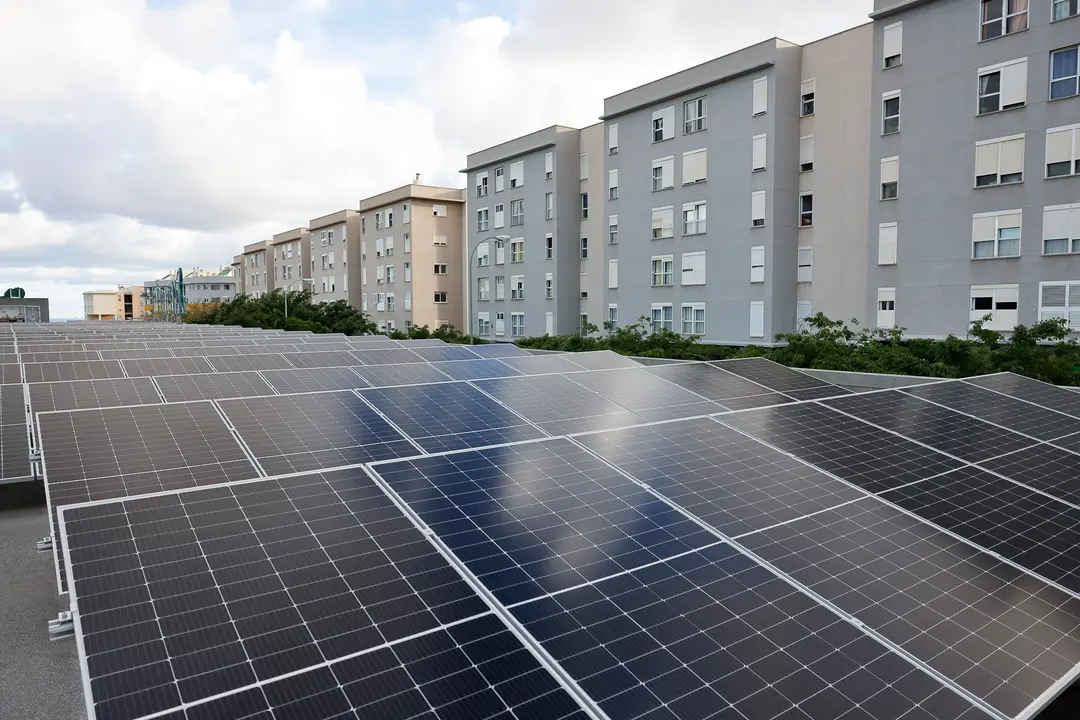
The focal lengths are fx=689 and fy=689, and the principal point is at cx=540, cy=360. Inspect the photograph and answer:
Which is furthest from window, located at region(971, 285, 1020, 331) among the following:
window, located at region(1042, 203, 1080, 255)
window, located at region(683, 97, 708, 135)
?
window, located at region(683, 97, 708, 135)

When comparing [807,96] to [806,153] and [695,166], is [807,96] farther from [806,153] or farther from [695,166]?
[695,166]

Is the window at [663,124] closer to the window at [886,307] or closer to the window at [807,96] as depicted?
the window at [807,96]

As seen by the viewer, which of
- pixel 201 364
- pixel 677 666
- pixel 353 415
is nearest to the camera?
pixel 677 666

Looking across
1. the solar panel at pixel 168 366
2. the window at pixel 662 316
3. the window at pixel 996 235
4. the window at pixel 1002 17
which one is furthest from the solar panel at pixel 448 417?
the window at pixel 662 316

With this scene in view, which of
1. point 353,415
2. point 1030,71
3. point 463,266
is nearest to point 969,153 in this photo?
point 1030,71

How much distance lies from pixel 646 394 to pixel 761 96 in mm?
31279

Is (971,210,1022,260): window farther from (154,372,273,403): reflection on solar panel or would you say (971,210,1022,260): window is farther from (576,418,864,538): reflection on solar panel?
(154,372,273,403): reflection on solar panel

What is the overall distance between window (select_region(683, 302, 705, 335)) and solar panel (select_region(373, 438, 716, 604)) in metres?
34.8

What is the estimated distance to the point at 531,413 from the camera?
415 inches

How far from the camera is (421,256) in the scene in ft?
239

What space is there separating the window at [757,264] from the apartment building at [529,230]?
17441mm

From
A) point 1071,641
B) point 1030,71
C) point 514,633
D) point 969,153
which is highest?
point 1030,71

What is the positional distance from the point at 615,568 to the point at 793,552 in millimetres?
1850

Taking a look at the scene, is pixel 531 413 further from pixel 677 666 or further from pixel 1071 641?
pixel 1071 641
